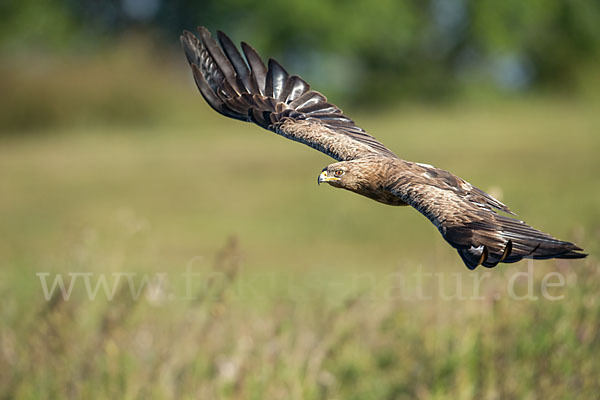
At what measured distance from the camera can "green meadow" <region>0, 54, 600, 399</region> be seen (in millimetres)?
5988

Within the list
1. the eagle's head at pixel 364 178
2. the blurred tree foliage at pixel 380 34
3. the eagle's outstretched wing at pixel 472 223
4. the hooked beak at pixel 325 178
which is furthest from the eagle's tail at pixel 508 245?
the blurred tree foliage at pixel 380 34

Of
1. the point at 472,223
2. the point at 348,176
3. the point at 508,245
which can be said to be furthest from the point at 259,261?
the point at 508,245

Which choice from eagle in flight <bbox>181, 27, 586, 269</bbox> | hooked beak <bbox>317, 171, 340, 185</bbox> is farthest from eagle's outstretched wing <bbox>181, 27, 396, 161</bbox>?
hooked beak <bbox>317, 171, 340, 185</bbox>

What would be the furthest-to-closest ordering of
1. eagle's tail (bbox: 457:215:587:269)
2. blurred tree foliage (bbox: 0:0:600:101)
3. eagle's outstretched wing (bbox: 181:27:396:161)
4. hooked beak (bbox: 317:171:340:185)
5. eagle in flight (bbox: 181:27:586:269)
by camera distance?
blurred tree foliage (bbox: 0:0:600:101) → eagle's outstretched wing (bbox: 181:27:396:161) → hooked beak (bbox: 317:171:340:185) → eagle in flight (bbox: 181:27:586:269) → eagle's tail (bbox: 457:215:587:269)

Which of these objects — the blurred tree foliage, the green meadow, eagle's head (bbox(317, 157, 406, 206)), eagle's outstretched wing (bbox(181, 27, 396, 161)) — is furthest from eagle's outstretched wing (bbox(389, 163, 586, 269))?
the blurred tree foliage

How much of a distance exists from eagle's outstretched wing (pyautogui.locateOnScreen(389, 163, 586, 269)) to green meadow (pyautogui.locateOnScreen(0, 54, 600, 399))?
39 cm

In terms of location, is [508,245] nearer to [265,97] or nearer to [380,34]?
[265,97]

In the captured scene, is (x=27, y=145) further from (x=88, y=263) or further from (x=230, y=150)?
(x=88, y=263)

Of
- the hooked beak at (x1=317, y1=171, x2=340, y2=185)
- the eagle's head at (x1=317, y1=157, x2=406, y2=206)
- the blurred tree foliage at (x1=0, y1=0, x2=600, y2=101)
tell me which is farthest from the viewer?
the blurred tree foliage at (x1=0, y1=0, x2=600, y2=101)

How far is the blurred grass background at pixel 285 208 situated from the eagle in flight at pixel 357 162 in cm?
62

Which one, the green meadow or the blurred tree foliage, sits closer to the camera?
the green meadow

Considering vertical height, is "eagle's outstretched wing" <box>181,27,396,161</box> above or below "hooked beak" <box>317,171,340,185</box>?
above

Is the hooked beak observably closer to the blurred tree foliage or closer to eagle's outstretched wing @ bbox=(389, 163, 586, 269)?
eagle's outstretched wing @ bbox=(389, 163, 586, 269)

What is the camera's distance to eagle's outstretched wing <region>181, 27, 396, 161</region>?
6.13 meters
